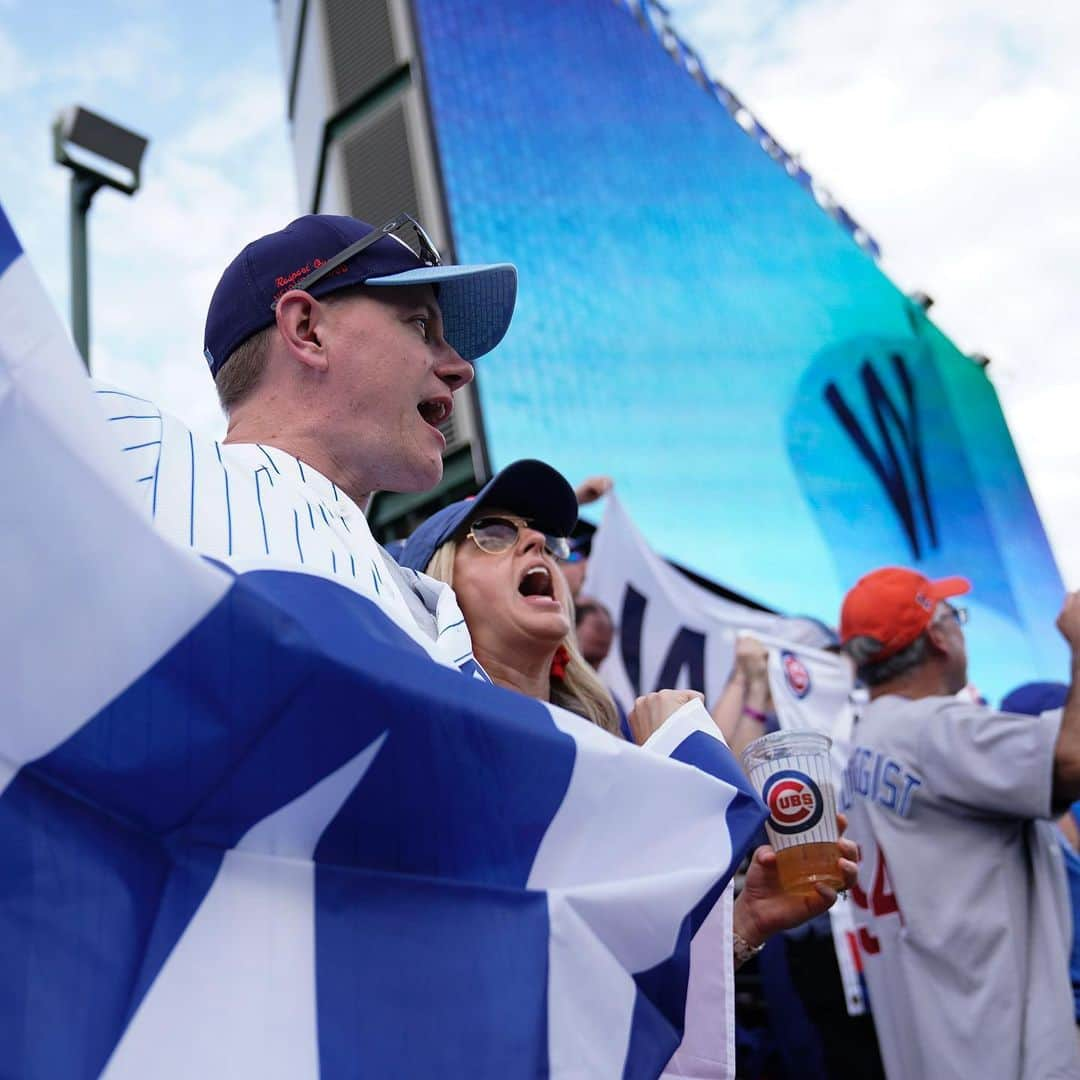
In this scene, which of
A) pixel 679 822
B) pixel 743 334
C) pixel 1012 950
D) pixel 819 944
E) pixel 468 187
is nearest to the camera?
pixel 679 822

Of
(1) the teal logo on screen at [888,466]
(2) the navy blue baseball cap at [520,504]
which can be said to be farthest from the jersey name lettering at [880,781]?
(1) the teal logo on screen at [888,466]

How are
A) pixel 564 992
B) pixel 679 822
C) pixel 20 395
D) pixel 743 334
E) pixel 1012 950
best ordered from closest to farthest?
1. pixel 20 395
2. pixel 564 992
3. pixel 679 822
4. pixel 1012 950
5. pixel 743 334

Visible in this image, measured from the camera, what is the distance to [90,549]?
81 centimetres

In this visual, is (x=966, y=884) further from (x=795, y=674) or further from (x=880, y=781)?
(x=795, y=674)

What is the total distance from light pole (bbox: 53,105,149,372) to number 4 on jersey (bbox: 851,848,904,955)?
10.6ft

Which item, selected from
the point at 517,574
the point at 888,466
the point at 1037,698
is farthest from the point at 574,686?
the point at 888,466

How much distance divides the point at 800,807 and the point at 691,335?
26.6 feet

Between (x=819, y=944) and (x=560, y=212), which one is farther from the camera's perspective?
(x=560, y=212)

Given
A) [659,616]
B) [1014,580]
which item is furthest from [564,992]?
[1014,580]

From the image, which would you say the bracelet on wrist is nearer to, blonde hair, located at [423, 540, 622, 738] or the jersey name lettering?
blonde hair, located at [423, 540, 622, 738]

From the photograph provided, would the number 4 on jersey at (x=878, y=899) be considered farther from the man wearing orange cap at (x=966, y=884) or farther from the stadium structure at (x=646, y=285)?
the stadium structure at (x=646, y=285)

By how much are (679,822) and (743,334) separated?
9.66 metres

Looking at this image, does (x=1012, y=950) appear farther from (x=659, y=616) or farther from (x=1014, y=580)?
(x=1014, y=580)

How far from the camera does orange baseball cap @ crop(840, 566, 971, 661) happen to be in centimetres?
297
